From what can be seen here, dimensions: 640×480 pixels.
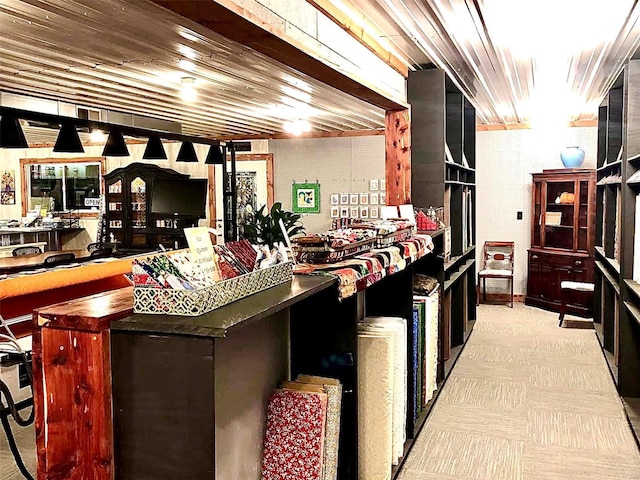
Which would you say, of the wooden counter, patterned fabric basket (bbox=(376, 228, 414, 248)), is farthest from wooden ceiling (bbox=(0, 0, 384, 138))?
the wooden counter

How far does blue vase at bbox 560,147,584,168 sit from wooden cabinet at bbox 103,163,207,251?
591 cm

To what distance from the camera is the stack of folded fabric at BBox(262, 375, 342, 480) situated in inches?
91.5

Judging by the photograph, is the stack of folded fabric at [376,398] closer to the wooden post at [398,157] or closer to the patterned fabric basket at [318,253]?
the patterned fabric basket at [318,253]

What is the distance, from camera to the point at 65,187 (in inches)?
470

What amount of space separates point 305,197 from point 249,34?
774 cm

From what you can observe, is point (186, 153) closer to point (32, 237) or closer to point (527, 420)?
point (32, 237)

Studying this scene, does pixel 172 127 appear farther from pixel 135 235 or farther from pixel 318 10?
pixel 318 10

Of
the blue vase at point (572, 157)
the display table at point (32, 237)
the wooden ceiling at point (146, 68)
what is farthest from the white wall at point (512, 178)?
the display table at point (32, 237)

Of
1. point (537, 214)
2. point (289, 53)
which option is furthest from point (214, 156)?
point (289, 53)

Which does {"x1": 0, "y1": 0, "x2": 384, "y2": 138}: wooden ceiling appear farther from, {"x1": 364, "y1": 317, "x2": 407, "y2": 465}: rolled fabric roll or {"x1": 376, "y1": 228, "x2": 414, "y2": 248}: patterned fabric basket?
{"x1": 364, "y1": 317, "x2": 407, "y2": 465}: rolled fabric roll

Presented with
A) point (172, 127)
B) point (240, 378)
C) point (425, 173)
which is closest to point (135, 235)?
point (172, 127)

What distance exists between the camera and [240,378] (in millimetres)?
2229

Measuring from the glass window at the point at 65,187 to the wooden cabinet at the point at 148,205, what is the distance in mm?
719

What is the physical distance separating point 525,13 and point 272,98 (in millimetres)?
3643
